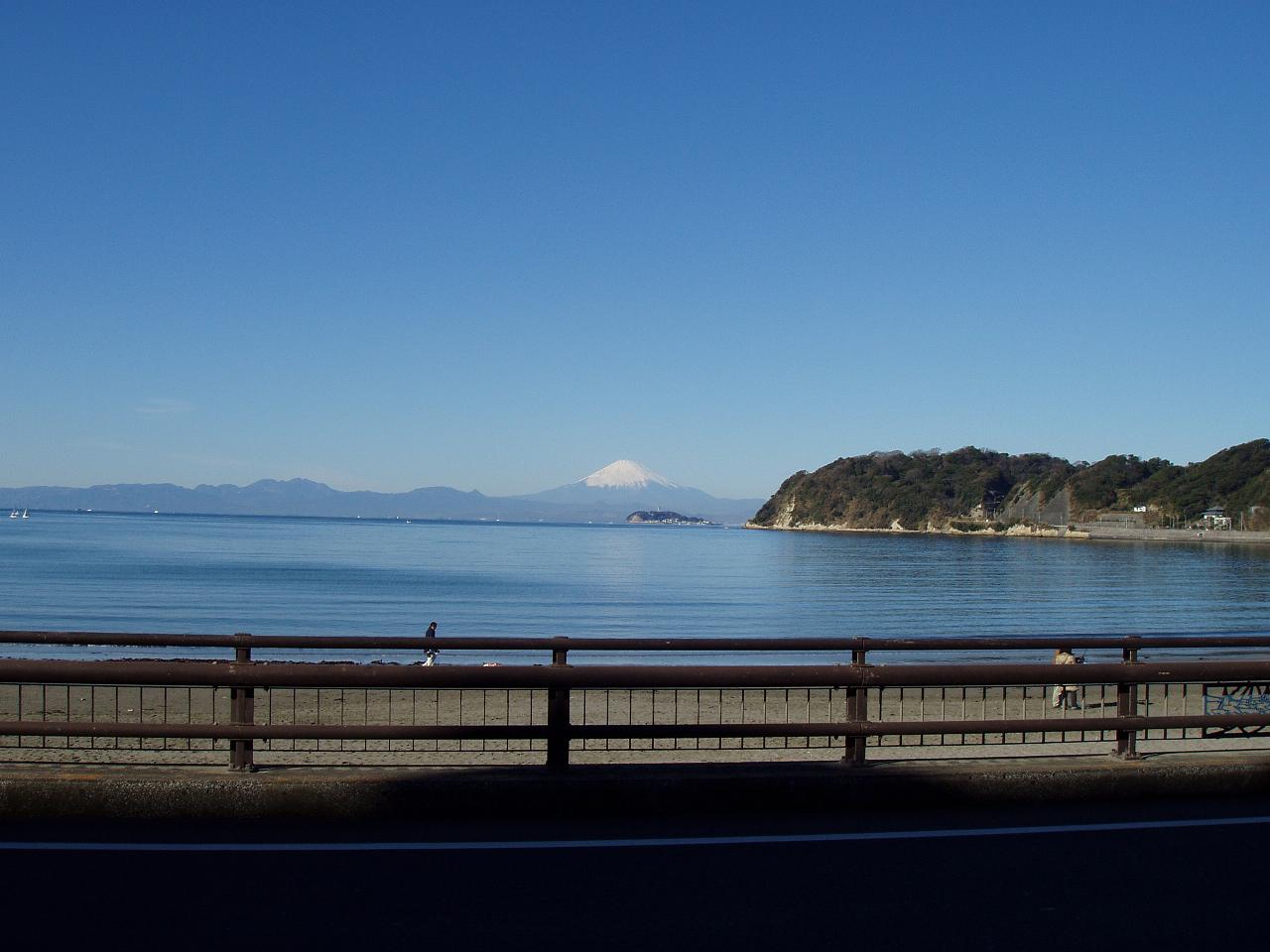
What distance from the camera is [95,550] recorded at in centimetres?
10319

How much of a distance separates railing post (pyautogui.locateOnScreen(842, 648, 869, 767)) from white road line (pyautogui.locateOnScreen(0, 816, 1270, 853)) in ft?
2.85

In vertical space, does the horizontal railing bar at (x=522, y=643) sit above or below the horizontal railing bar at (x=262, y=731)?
above

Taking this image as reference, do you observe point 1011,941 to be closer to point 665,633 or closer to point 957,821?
point 957,821

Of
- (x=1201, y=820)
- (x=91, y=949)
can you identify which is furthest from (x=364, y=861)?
(x=1201, y=820)

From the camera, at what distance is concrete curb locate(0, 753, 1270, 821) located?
7082 millimetres

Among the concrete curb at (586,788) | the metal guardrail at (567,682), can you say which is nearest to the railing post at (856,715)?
the metal guardrail at (567,682)

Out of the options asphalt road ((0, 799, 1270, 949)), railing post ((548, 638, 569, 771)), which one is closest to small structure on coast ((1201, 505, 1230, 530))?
asphalt road ((0, 799, 1270, 949))

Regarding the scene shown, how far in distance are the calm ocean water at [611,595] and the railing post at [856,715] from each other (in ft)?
83.8

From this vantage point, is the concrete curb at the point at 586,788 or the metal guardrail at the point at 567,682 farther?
the metal guardrail at the point at 567,682

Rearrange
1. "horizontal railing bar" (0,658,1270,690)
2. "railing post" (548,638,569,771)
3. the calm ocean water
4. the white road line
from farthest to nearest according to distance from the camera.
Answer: the calm ocean water → "railing post" (548,638,569,771) → "horizontal railing bar" (0,658,1270,690) → the white road line

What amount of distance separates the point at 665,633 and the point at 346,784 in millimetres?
34274

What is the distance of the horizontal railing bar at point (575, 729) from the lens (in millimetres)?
7387

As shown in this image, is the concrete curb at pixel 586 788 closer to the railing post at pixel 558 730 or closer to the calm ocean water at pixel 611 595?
the railing post at pixel 558 730

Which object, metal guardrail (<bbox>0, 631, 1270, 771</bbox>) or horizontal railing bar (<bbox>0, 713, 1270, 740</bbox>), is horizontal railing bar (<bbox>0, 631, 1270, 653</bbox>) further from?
horizontal railing bar (<bbox>0, 713, 1270, 740</bbox>)
